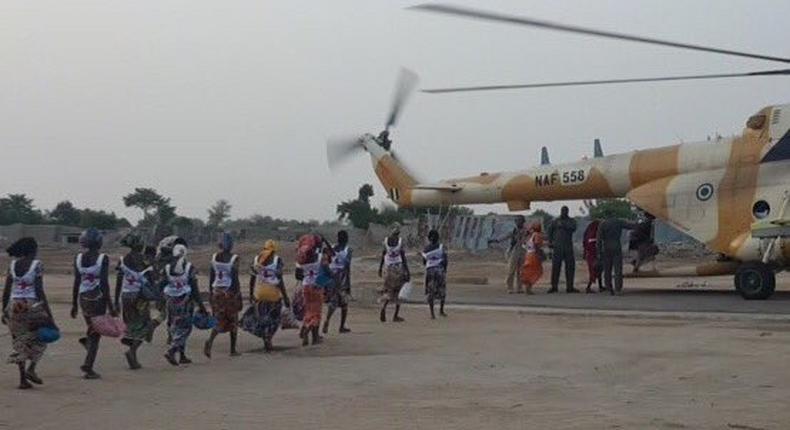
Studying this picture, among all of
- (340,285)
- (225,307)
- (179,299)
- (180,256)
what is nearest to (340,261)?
(340,285)

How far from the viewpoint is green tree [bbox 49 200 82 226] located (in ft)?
363

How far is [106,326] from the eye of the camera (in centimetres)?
997

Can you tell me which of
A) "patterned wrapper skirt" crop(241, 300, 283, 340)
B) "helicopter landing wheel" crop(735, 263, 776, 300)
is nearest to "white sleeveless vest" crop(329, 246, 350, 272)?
"patterned wrapper skirt" crop(241, 300, 283, 340)

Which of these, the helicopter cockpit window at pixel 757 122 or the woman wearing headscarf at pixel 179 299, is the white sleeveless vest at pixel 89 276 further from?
the helicopter cockpit window at pixel 757 122

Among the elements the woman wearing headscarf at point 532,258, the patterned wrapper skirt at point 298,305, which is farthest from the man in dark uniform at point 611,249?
the patterned wrapper skirt at point 298,305

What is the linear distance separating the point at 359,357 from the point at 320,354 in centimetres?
66

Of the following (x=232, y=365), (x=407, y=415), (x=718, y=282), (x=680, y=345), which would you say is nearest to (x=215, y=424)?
(x=407, y=415)

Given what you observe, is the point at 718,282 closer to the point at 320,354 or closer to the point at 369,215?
the point at 320,354

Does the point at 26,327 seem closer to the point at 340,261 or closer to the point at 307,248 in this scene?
the point at 307,248

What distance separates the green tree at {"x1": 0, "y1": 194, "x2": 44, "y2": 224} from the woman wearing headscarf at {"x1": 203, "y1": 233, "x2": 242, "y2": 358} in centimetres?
9188

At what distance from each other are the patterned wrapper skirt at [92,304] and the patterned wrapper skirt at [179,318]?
1037 millimetres

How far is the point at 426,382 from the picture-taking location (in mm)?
9227

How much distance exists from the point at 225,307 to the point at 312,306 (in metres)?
1.64

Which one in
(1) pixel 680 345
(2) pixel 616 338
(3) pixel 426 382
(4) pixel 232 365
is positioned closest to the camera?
(3) pixel 426 382
